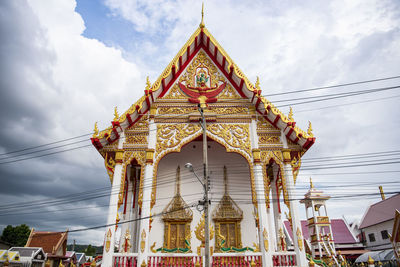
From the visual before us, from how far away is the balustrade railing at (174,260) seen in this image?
9.09m

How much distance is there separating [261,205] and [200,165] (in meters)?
4.18

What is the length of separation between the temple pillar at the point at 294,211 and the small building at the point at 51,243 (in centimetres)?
2171

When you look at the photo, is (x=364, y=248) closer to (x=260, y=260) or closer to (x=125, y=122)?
(x=260, y=260)

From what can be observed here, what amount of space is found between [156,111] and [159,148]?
5.53 feet

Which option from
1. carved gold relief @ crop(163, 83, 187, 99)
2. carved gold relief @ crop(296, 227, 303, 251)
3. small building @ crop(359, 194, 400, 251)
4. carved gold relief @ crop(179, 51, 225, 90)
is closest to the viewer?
carved gold relief @ crop(296, 227, 303, 251)

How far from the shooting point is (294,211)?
32.0ft

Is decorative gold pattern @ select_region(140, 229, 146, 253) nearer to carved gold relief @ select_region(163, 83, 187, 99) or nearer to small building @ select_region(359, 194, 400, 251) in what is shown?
carved gold relief @ select_region(163, 83, 187, 99)

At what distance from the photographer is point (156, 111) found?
11.4 meters

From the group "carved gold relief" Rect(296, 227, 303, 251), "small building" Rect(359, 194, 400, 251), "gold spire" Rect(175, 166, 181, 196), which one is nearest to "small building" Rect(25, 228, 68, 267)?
"gold spire" Rect(175, 166, 181, 196)

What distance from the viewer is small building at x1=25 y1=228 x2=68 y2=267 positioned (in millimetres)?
23528

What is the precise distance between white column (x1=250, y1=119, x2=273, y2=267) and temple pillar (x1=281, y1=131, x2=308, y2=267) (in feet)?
3.00

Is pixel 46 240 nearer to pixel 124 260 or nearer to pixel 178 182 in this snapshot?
pixel 178 182

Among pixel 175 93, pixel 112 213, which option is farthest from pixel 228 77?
pixel 112 213

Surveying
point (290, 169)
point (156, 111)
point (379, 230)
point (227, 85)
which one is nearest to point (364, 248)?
point (379, 230)
